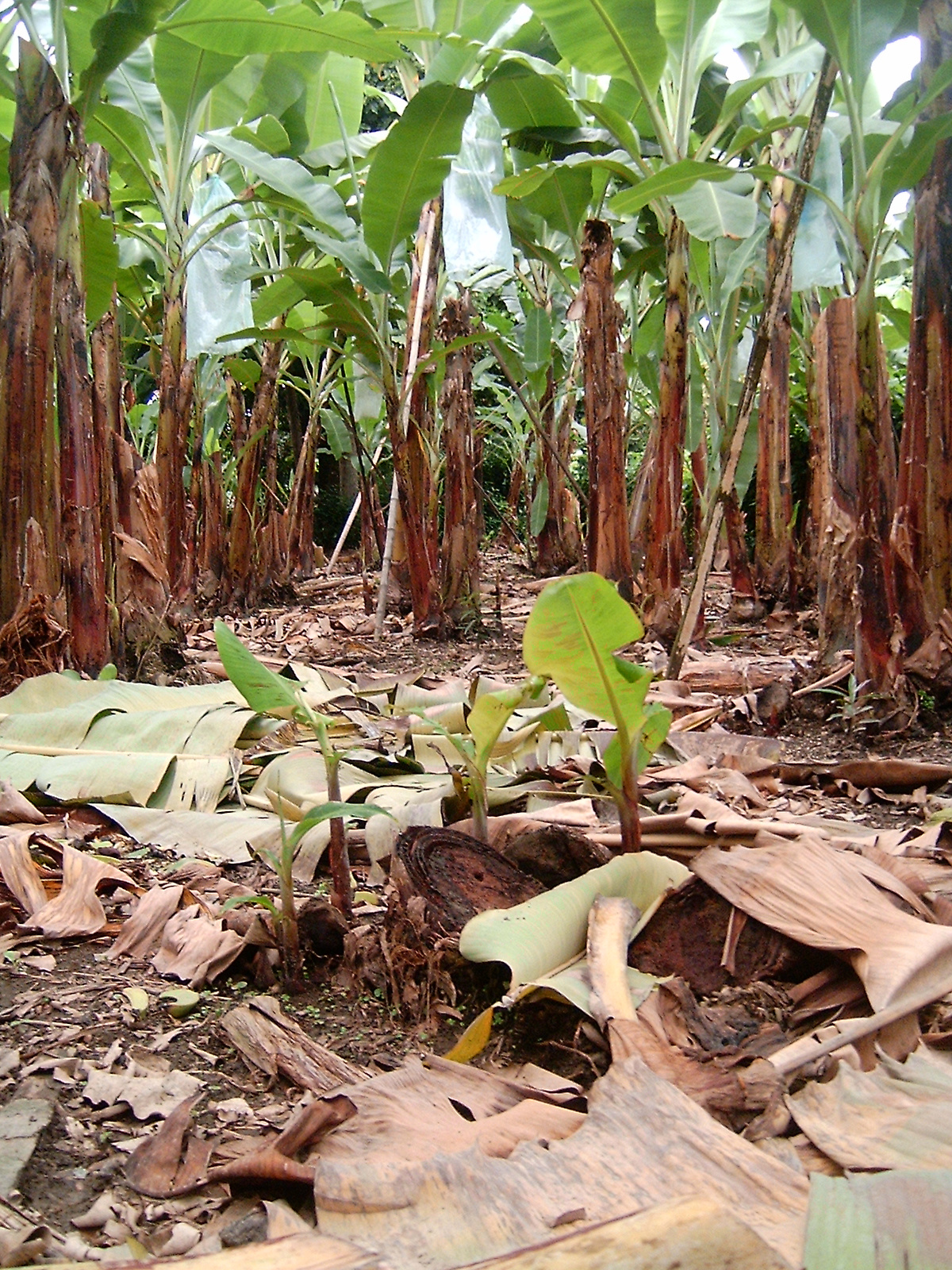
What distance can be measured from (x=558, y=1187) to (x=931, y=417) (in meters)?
1.92

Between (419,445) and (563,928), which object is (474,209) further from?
(563,928)

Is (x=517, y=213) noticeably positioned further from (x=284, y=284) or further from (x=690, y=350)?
(x=690, y=350)

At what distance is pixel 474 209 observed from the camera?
11.6 ft

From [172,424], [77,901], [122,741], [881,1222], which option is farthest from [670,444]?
[881,1222]

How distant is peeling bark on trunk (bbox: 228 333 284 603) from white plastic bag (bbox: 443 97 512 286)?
1.71 meters

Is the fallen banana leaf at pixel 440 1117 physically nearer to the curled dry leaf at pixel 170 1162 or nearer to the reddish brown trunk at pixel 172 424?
the curled dry leaf at pixel 170 1162

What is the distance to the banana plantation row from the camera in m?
2.18

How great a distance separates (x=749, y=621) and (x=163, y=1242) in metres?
4.07

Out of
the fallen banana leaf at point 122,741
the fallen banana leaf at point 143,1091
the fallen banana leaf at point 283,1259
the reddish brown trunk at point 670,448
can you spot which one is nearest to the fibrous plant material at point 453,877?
the fallen banana leaf at point 143,1091

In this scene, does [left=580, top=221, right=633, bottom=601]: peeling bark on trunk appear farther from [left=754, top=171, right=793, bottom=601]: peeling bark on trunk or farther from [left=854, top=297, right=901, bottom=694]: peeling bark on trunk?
[left=854, top=297, right=901, bottom=694]: peeling bark on trunk

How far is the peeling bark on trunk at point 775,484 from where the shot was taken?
4504 mm

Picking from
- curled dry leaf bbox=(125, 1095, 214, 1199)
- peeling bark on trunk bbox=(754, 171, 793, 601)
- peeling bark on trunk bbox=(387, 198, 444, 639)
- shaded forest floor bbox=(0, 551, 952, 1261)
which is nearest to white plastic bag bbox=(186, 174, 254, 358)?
peeling bark on trunk bbox=(387, 198, 444, 639)

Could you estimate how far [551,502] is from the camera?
604cm

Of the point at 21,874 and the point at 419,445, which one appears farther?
the point at 419,445
